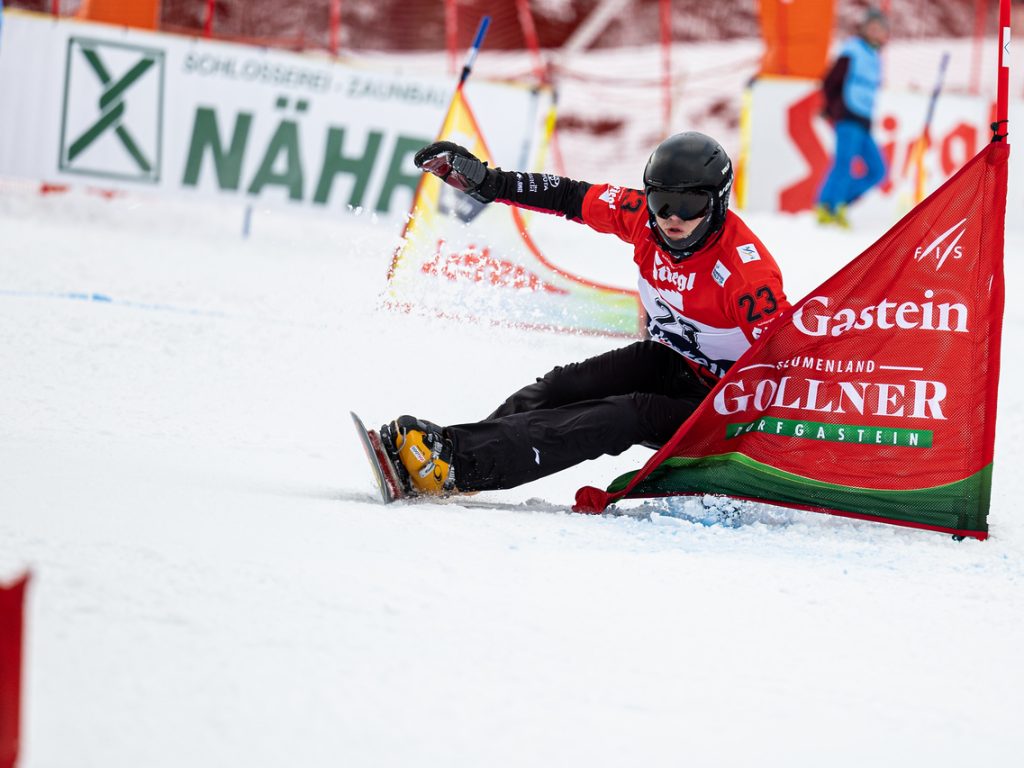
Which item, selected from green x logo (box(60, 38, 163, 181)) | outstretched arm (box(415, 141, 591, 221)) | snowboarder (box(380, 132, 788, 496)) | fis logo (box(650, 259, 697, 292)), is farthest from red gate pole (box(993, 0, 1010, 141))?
green x logo (box(60, 38, 163, 181))

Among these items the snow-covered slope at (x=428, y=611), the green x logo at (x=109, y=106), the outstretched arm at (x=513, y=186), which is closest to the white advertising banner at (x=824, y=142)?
the green x logo at (x=109, y=106)

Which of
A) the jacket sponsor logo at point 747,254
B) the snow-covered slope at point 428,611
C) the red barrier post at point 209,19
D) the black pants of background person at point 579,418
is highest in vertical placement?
the red barrier post at point 209,19

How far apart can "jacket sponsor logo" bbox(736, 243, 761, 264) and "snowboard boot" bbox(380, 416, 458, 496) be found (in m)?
0.98

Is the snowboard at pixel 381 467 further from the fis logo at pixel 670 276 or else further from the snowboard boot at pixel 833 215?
the snowboard boot at pixel 833 215

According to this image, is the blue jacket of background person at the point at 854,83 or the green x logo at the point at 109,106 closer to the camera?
the green x logo at the point at 109,106

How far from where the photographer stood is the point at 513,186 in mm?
3801

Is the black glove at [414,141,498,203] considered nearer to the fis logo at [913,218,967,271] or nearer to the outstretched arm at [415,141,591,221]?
the outstretched arm at [415,141,591,221]

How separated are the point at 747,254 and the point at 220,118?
5.57 meters

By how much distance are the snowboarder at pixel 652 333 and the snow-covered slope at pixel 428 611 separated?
167 millimetres

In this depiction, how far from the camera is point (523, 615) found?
7.70 ft

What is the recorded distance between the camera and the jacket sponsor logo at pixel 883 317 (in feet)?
11.0

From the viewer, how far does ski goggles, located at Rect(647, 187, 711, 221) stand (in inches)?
131

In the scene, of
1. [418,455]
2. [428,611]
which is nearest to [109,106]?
[418,455]

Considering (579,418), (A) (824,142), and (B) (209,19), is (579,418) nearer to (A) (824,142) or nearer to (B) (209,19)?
(A) (824,142)
